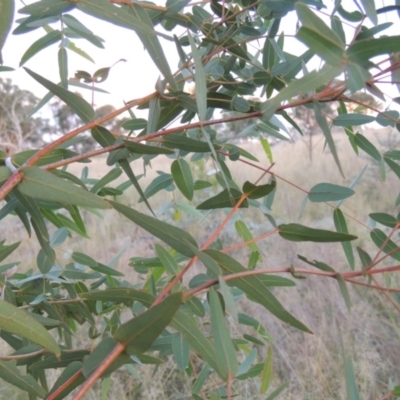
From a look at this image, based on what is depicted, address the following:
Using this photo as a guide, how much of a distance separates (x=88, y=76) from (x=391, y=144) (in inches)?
182

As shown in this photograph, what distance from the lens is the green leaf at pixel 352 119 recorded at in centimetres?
53

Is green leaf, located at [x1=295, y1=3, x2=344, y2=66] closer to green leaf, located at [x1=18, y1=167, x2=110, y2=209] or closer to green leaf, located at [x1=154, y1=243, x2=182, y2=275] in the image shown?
green leaf, located at [x1=18, y1=167, x2=110, y2=209]

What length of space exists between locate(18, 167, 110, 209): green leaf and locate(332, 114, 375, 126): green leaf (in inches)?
13.4

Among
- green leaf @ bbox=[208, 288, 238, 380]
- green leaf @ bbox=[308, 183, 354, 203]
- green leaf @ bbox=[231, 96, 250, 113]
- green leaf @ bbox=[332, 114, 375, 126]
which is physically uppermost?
green leaf @ bbox=[332, 114, 375, 126]

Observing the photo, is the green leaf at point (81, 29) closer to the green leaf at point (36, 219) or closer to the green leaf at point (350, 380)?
the green leaf at point (36, 219)

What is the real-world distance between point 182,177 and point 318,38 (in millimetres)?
357

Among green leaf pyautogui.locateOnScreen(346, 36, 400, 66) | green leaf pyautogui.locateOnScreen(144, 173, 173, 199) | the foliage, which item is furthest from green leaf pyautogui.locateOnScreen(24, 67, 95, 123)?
green leaf pyautogui.locateOnScreen(144, 173, 173, 199)

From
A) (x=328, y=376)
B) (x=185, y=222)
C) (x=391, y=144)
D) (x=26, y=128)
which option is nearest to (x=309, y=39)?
(x=328, y=376)

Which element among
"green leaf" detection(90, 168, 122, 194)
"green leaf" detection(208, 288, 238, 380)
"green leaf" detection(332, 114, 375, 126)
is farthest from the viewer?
"green leaf" detection(90, 168, 122, 194)

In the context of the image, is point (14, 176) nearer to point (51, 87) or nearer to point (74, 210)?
point (51, 87)

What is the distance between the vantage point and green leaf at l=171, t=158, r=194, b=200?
1.80 feet

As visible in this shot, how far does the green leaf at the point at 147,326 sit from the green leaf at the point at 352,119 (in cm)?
36

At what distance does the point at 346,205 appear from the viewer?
4035 mm

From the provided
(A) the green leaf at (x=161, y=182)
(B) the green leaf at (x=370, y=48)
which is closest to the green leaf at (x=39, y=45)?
(A) the green leaf at (x=161, y=182)
